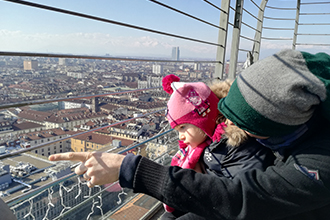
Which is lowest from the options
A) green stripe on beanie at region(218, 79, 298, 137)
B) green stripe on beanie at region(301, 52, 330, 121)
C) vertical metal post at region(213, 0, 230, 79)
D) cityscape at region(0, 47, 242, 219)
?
cityscape at region(0, 47, 242, 219)

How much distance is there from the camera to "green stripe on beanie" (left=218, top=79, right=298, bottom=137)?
1.76 feet

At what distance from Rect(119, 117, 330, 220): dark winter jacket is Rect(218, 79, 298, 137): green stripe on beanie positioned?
67 millimetres

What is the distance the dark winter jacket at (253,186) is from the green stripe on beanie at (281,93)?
0.22 feet

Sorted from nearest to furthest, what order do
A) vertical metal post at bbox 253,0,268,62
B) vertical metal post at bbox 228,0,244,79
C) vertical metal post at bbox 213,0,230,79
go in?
vertical metal post at bbox 213,0,230,79 → vertical metal post at bbox 228,0,244,79 → vertical metal post at bbox 253,0,268,62

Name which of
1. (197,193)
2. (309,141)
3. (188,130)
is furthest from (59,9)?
(309,141)

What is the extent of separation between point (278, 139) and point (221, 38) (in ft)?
4.45

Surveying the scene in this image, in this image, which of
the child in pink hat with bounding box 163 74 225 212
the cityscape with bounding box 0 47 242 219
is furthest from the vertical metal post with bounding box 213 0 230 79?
the child in pink hat with bounding box 163 74 225 212

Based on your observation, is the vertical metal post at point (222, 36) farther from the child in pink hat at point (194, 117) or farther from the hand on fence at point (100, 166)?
the hand on fence at point (100, 166)

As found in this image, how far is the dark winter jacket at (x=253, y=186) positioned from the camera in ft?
1.62

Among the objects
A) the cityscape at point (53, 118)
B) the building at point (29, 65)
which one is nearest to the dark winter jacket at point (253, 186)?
the cityscape at point (53, 118)

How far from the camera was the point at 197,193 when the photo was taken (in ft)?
1.69

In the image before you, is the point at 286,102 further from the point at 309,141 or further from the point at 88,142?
the point at 88,142

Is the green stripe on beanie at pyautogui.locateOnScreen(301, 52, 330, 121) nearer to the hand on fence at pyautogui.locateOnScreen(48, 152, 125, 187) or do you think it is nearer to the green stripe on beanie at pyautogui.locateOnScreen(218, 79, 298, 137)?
the green stripe on beanie at pyautogui.locateOnScreen(218, 79, 298, 137)

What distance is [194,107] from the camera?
823mm
